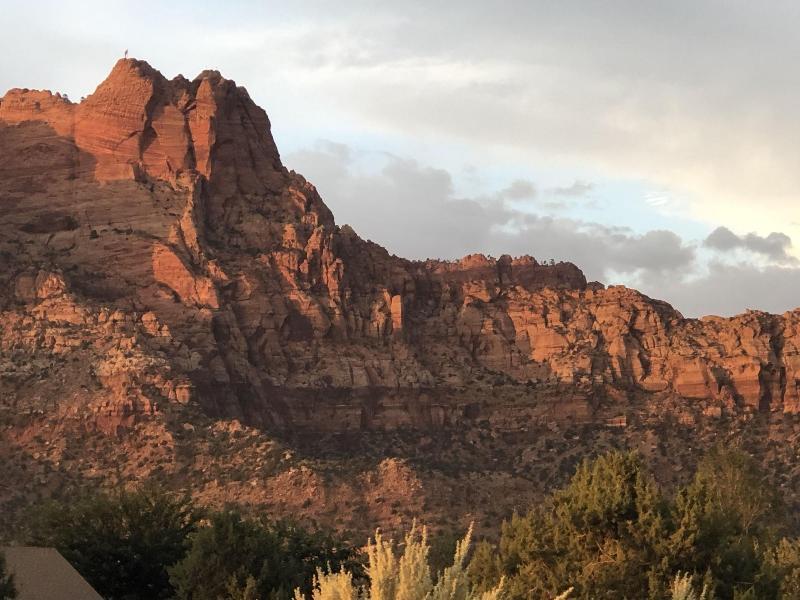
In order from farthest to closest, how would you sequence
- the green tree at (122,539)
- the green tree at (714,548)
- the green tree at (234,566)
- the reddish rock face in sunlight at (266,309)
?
the reddish rock face in sunlight at (266,309) → the green tree at (122,539) → the green tree at (234,566) → the green tree at (714,548)

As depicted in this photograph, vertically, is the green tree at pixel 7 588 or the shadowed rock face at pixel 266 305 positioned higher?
the shadowed rock face at pixel 266 305

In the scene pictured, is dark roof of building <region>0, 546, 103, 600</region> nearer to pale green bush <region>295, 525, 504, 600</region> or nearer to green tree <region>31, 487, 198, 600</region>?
green tree <region>31, 487, 198, 600</region>

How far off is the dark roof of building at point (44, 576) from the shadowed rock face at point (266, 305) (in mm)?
58358

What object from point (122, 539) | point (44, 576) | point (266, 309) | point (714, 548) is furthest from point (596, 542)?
point (266, 309)

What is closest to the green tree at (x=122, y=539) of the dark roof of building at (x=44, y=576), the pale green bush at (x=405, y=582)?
the dark roof of building at (x=44, y=576)

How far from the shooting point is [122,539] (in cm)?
6519

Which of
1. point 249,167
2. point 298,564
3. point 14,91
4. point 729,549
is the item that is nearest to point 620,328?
point 249,167

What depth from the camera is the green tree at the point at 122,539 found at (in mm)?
63562

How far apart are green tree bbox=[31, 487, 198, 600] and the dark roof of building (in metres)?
5.75

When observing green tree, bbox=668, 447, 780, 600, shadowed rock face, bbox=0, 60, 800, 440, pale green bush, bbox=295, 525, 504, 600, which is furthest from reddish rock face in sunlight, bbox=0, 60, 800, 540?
pale green bush, bbox=295, 525, 504, 600

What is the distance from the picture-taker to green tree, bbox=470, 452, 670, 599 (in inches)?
1941

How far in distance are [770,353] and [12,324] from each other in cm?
5975

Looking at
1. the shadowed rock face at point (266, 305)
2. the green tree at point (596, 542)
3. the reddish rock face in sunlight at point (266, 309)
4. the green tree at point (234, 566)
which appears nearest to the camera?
the green tree at point (596, 542)

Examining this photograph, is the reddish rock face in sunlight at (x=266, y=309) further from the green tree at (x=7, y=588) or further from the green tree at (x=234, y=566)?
the green tree at (x=7, y=588)
